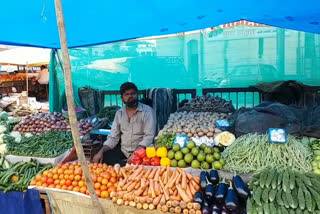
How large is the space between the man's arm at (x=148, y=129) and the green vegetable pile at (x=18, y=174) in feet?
4.83

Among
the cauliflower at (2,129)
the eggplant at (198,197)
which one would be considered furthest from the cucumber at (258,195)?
the cauliflower at (2,129)

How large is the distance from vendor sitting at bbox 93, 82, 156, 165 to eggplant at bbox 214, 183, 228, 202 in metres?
1.70

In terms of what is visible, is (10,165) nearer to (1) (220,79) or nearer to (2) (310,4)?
(2) (310,4)

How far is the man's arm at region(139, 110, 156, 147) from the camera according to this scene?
4.18 metres

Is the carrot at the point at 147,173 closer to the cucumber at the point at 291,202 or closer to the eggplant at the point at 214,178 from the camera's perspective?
the eggplant at the point at 214,178

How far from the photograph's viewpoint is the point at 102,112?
7.13 metres

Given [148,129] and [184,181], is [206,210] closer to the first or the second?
[184,181]

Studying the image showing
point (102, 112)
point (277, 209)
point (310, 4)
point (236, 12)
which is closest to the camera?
point (277, 209)

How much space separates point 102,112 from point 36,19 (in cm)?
380

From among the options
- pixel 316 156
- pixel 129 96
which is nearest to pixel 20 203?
pixel 129 96

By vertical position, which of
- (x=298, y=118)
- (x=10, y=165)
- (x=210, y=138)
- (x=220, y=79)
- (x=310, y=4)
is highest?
(x=310, y=4)

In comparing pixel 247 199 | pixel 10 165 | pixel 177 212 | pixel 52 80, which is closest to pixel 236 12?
pixel 247 199

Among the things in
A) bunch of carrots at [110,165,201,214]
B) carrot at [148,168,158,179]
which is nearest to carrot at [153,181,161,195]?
bunch of carrots at [110,165,201,214]

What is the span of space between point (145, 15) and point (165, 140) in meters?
1.72
